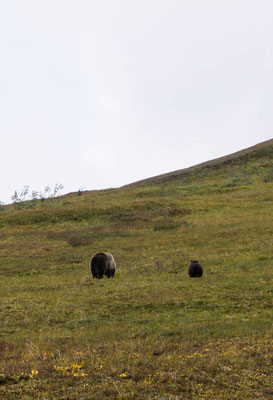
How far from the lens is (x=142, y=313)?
43.3ft

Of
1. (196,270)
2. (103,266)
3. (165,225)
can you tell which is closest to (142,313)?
(196,270)

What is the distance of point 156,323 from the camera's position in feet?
38.6

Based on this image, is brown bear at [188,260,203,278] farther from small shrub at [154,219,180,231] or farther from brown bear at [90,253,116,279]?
small shrub at [154,219,180,231]


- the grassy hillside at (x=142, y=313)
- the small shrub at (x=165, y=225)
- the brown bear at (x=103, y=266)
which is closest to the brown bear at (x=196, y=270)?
the grassy hillside at (x=142, y=313)

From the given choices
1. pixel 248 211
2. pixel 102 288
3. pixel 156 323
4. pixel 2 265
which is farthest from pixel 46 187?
pixel 156 323

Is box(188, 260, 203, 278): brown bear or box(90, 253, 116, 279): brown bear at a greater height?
box(90, 253, 116, 279): brown bear

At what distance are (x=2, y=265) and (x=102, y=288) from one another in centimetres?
1077

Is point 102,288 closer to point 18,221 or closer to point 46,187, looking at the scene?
point 18,221

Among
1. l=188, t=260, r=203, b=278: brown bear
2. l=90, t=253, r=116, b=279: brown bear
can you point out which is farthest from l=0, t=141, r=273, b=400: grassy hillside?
l=90, t=253, r=116, b=279: brown bear

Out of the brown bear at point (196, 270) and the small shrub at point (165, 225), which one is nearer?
the brown bear at point (196, 270)

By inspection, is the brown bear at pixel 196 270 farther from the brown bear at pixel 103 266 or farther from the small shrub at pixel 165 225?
the small shrub at pixel 165 225

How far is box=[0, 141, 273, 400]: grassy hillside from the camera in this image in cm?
721

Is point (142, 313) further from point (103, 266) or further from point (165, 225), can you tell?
point (165, 225)

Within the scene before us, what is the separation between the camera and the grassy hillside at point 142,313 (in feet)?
23.6
